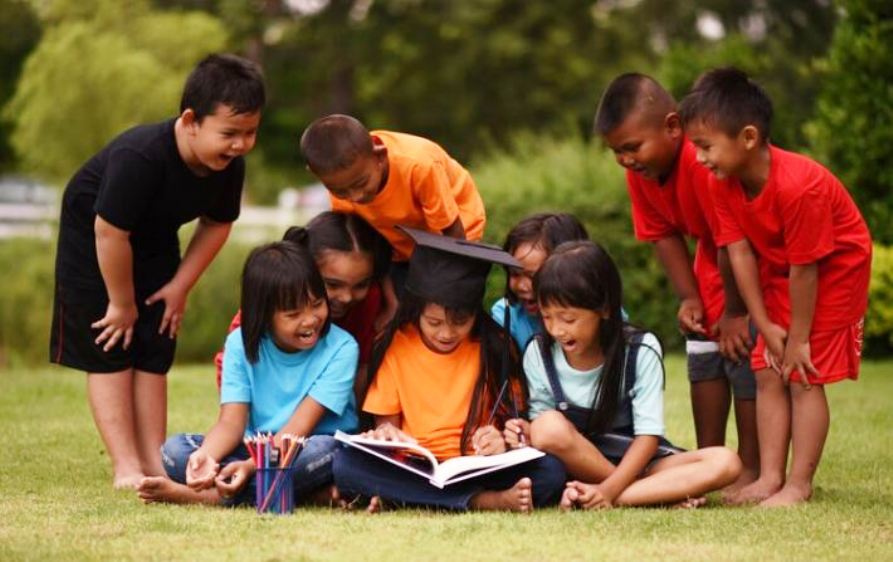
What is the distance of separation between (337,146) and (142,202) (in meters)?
0.86

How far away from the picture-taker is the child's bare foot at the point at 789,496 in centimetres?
552

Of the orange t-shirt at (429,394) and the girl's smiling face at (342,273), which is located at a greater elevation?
the girl's smiling face at (342,273)

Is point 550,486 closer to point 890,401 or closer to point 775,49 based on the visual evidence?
point 890,401

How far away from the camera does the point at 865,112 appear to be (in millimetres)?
11812

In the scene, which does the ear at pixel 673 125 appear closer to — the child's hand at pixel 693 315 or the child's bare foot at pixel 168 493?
the child's hand at pixel 693 315

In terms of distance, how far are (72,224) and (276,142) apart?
98.0 ft

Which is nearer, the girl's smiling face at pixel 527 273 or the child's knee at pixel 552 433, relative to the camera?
the child's knee at pixel 552 433

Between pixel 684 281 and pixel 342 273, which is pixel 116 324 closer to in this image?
pixel 342 273

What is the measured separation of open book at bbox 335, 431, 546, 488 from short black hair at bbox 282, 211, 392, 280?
0.97 m

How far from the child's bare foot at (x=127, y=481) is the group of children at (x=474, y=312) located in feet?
0.04

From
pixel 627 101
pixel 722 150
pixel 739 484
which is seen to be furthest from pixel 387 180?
pixel 739 484

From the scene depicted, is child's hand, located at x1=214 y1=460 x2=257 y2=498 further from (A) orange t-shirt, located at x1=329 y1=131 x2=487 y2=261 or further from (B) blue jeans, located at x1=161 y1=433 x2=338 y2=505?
(A) orange t-shirt, located at x1=329 y1=131 x2=487 y2=261

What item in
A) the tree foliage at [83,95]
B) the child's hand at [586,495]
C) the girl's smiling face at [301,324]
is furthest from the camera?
the tree foliage at [83,95]

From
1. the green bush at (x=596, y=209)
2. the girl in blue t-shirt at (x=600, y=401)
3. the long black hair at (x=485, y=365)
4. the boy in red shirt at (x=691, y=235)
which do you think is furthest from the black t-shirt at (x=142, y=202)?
the green bush at (x=596, y=209)
